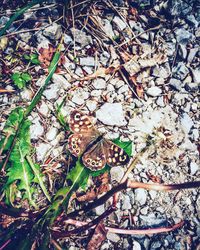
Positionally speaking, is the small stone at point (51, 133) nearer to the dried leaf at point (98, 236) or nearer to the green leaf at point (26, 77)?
the green leaf at point (26, 77)

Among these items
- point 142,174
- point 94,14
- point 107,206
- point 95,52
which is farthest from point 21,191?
point 94,14

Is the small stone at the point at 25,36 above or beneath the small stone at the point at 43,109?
above

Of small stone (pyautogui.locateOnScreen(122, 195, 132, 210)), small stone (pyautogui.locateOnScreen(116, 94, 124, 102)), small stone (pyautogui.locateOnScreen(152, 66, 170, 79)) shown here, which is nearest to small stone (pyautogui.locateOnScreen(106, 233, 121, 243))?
small stone (pyautogui.locateOnScreen(122, 195, 132, 210))

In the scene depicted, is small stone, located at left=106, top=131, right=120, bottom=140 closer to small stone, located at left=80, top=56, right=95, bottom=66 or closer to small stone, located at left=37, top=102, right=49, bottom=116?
small stone, located at left=37, top=102, right=49, bottom=116

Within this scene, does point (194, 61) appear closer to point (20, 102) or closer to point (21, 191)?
point (20, 102)

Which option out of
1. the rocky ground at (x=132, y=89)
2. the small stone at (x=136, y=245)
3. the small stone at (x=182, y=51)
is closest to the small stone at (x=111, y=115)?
the rocky ground at (x=132, y=89)

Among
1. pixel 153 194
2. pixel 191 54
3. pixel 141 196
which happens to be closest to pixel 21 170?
pixel 141 196
